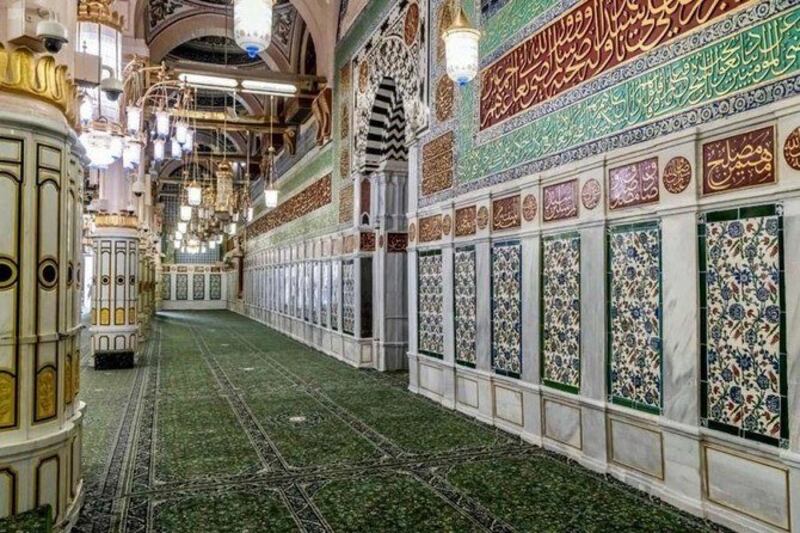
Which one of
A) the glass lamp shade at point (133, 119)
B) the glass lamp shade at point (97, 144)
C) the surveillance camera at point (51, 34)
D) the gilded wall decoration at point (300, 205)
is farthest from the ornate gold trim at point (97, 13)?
the gilded wall decoration at point (300, 205)

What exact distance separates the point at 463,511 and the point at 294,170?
28.3 ft

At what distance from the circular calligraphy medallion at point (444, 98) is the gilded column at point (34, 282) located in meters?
2.97

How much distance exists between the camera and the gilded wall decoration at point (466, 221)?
4.14 m

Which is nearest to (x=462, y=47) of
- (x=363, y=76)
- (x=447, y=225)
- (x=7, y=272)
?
(x=447, y=225)

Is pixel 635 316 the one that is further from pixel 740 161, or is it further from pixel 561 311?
pixel 740 161

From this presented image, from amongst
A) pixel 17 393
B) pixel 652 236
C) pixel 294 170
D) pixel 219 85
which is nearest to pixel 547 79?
pixel 652 236

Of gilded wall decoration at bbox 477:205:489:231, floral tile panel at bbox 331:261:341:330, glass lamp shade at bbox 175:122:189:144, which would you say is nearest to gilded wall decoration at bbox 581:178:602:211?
gilded wall decoration at bbox 477:205:489:231

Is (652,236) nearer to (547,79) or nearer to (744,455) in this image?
(744,455)

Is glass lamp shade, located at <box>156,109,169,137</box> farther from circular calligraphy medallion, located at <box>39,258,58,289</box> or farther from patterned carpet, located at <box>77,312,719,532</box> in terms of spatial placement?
circular calligraphy medallion, located at <box>39,258,58,289</box>

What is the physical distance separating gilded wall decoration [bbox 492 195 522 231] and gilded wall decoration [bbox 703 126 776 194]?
137 cm

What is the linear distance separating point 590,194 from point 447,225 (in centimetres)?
162

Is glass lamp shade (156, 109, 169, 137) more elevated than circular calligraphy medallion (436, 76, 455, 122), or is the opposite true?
glass lamp shade (156, 109, 169, 137)

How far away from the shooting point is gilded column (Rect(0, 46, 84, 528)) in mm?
1910

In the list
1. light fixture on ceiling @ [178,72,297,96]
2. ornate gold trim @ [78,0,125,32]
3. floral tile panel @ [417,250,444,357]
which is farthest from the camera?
light fixture on ceiling @ [178,72,297,96]
